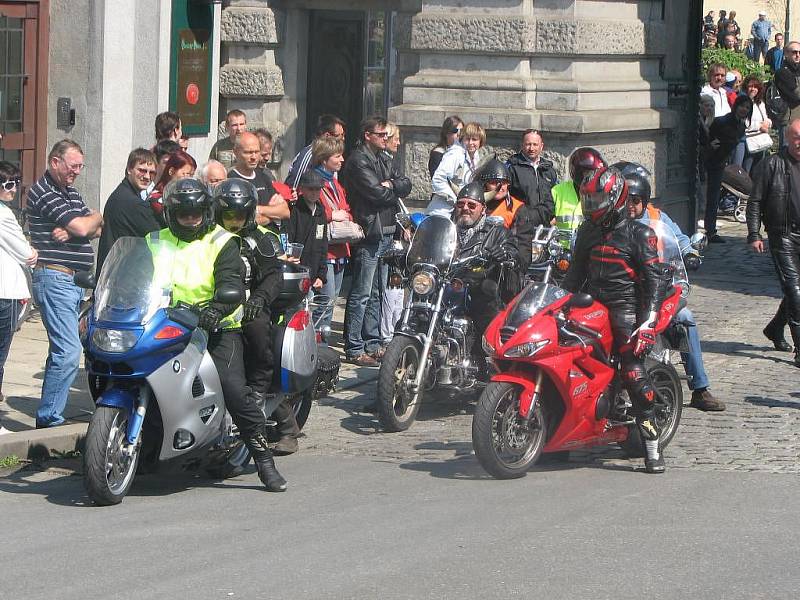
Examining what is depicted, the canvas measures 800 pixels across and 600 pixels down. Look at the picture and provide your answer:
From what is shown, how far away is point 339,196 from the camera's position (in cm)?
1184

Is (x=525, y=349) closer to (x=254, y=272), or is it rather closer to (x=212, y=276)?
(x=254, y=272)

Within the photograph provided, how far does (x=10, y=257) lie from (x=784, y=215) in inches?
249

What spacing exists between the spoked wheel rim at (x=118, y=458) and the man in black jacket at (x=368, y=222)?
4457mm

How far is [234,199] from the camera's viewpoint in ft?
27.4

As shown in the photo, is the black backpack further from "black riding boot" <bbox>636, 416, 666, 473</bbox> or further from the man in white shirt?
"black riding boot" <bbox>636, 416, 666, 473</bbox>

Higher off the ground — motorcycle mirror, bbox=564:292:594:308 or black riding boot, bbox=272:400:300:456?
motorcycle mirror, bbox=564:292:594:308

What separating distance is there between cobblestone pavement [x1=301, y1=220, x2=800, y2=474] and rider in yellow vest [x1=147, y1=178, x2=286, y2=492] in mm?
1246

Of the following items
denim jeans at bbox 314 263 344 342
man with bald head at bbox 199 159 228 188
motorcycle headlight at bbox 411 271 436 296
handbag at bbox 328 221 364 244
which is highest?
man with bald head at bbox 199 159 228 188

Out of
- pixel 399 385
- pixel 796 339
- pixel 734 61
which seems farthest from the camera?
pixel 734 61

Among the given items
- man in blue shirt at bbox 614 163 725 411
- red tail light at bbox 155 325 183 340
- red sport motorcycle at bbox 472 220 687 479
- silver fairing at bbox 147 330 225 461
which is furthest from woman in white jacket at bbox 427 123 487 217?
red tail light at bbox 155 325 183 340

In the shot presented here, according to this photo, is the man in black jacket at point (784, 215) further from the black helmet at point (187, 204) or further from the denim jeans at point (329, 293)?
the black helmet at point (187, 204)

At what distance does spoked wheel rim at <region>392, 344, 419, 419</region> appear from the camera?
992 cm

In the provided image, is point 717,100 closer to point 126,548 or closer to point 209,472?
point 209,472

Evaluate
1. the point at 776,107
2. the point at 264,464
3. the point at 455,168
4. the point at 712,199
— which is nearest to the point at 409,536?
the point at 264,464
